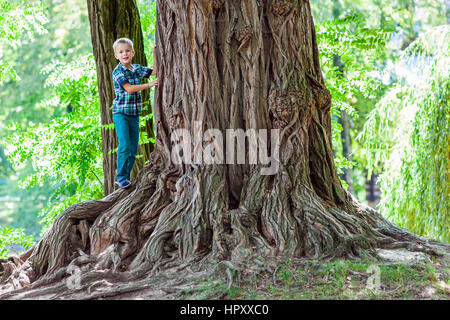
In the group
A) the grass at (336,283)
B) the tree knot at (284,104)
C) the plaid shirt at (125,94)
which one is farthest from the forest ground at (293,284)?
the plaid shirt at (125,94)

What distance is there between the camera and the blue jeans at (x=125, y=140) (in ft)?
18.8

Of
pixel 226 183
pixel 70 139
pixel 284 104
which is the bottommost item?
pixel 226 183

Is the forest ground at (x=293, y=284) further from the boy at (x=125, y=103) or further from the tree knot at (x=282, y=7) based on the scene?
the tree knot at (x=282, y=7)

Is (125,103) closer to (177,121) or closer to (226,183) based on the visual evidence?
(177,121)

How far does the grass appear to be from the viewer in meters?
4.20

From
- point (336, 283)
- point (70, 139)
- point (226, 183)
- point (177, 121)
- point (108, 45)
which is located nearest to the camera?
point (336, 283)

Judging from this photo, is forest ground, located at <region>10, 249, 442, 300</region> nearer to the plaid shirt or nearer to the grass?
the grass

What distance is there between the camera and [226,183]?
5.42 metres

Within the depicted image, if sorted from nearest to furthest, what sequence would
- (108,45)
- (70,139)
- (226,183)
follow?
(226,183) < (108,45) < (70,139)

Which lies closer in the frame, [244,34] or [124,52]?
[244,34]

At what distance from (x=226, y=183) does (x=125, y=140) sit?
127cm

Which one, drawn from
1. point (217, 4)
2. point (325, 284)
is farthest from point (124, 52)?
point (325, 284)

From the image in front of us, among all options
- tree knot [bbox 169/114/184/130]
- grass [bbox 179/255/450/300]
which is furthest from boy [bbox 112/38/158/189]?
grass [bbox 179/255/450/300]
